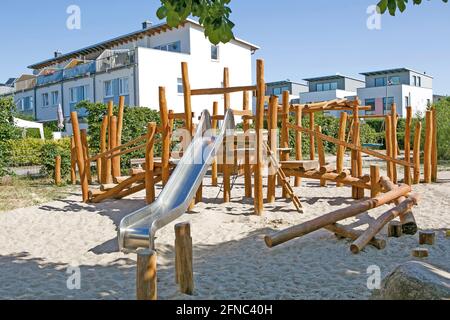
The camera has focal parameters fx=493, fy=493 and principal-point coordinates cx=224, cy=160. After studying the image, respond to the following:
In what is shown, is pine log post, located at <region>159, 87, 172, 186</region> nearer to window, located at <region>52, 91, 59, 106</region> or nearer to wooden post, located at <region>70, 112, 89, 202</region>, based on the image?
wooden post, located at <region>70, 112, 89, 202</region>

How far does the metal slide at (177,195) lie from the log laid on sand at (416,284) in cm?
307

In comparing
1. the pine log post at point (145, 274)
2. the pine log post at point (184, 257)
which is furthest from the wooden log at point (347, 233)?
the pine log post at point (145, 274)

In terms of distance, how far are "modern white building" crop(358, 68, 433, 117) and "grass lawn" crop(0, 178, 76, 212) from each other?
40.6 meters

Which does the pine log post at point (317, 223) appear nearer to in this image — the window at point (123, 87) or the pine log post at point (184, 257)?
the pine log post at point (184, 257)

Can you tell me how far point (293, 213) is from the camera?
927 cm

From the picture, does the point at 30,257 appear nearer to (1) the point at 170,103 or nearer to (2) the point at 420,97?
(1) the point at 170,103

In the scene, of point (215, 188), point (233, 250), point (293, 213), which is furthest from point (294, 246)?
point (215, 188)

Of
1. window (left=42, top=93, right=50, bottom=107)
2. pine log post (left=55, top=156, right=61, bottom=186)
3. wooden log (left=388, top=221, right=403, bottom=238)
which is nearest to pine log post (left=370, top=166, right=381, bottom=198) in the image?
wooden log (left=388, top=221, right=403, bottom=238)

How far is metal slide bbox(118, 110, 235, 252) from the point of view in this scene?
6.35 m

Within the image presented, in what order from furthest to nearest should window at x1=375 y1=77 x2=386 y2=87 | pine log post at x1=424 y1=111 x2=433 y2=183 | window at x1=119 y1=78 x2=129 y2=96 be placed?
window at x1=375 y1=77 x2=386 y2=87 → window at x1=119 y1=78 x2=129 y2=96 → pine log post at x1=424 y1=111 x2=433 y2=183

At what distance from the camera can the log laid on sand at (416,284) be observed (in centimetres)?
406

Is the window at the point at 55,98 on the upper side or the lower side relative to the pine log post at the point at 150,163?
upper

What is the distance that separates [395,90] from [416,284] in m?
50.0

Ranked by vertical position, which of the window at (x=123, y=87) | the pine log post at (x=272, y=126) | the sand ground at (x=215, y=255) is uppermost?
the window at (x=123, y=87)
